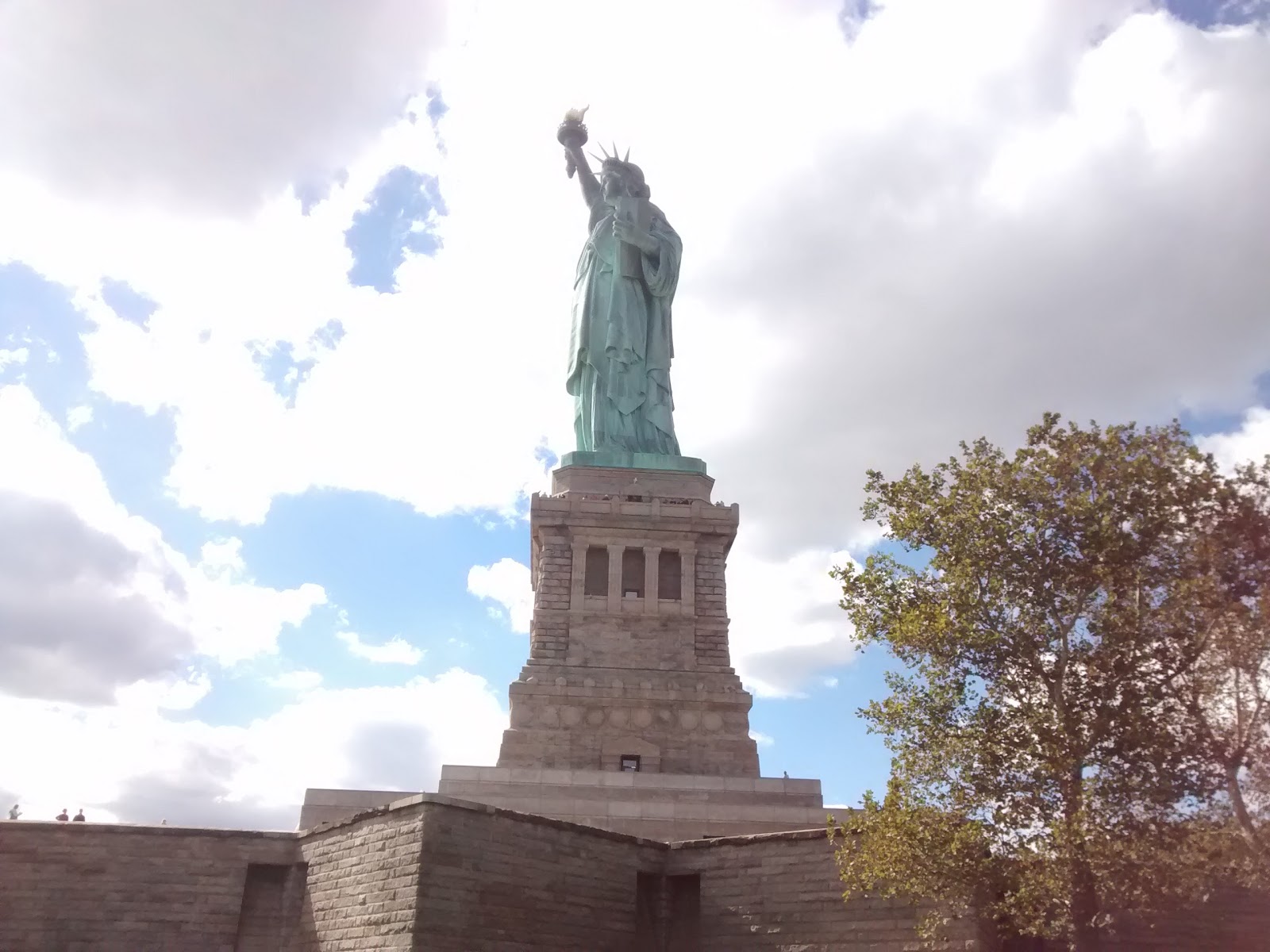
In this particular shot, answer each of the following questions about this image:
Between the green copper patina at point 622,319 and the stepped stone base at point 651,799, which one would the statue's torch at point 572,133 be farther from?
the stepped stone base at point 651,799

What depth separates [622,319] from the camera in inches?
1515

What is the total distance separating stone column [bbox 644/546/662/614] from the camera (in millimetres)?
32438

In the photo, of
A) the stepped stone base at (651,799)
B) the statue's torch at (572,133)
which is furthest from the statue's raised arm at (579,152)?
the stepped stone base at (651,799)

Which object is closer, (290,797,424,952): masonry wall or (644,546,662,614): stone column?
(290,797,424,952): masonry wall

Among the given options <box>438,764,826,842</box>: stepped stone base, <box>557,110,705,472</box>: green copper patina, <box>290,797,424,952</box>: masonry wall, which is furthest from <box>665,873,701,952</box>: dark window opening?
<box>557,110,705,472</box>: green copper patina

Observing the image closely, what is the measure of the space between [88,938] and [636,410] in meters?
23.9

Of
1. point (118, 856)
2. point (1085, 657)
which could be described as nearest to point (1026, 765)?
point (1085, 657)

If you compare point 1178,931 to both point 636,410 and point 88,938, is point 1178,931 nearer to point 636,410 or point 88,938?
point 88,938

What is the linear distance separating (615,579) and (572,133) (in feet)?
57.8

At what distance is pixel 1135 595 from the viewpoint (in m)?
15.0

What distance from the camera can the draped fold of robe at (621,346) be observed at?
37294 millimetres

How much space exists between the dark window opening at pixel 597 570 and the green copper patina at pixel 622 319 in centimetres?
364

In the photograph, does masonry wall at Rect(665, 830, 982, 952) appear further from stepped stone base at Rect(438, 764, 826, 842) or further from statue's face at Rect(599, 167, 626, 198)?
statue's face at Rect(599, 167, 626, 198)

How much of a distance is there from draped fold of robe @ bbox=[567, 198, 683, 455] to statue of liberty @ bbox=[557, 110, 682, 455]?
3 centimetres
